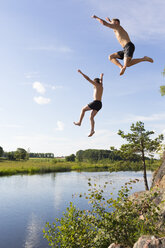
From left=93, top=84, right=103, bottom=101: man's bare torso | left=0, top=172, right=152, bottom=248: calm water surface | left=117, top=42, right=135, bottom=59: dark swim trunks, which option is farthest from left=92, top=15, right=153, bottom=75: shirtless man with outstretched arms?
left=0, top=172, right=152, bottom=248: calm water surface

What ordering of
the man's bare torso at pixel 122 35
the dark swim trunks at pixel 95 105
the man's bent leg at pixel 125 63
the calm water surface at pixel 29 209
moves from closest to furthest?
the man's bent leg at pixel 125 63
the man's bare torso at pixel 122 35
the dark swim trunks at pixel 95 105
the calm water surface at pixel 29 209

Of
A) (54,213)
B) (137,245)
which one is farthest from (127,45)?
(54,213)

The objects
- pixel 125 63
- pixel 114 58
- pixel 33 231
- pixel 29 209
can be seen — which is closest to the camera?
pixel 125 63

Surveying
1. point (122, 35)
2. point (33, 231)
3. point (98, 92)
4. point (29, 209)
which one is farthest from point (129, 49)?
point (29, 209)

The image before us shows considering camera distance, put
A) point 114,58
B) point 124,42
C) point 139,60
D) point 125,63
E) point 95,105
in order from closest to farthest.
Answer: point 125,63
point 124,42
point 139,60
point 114,58
point 95,105

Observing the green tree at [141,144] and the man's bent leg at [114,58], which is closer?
the man's bent leg at [114,58]

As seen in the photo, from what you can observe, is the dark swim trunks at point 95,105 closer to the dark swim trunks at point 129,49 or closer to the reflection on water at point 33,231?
the dark swim trunks at point 129,49

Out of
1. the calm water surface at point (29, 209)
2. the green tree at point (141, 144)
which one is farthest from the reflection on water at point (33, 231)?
the green tree at point (141, 144)

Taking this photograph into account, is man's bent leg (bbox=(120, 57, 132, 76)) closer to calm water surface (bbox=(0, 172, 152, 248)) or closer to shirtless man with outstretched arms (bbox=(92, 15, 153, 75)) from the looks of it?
shirtless man with outstretched arms (bbox=(92, 15, 153, 75))

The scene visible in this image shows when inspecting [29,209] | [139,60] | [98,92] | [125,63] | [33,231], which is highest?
[139,60]

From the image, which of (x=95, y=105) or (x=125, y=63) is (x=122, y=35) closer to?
(x=125, y=63)

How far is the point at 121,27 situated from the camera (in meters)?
3.99

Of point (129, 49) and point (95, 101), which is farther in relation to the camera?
point (95, 101)

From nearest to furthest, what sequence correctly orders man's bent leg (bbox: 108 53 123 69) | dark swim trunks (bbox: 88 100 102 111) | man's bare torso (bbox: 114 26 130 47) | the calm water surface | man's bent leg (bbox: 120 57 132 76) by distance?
man's bent leg (bbox: 120 57 132 76) < man's bare torso (bbox: 114 26 130 47) < man's bent leg (bbox: 108 53 123 69) < dark swim trunks (bbox: 88 100 102 111) < the calm water surface
